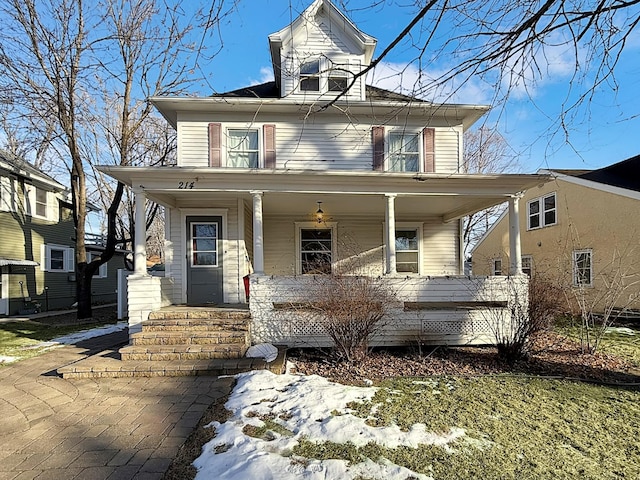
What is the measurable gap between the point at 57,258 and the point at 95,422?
1523 centimetres

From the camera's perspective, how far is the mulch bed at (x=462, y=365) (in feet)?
16.8

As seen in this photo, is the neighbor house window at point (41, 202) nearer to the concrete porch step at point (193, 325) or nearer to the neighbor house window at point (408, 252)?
the concrete porch step at point (193, 325)


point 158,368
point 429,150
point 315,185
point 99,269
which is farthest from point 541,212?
point 99,269

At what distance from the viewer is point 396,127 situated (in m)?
9.03

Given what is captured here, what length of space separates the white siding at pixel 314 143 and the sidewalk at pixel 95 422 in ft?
18.4

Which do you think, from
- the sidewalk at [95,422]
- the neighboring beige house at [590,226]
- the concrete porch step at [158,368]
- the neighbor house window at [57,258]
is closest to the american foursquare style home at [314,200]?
the concrete porch step at [158,368]

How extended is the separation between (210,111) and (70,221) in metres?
12.5

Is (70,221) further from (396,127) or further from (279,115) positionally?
(396,127)

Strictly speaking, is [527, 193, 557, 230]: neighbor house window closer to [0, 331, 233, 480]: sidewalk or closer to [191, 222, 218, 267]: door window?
[191, 222, 218, 267]: door window

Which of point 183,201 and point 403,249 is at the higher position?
point 183,201

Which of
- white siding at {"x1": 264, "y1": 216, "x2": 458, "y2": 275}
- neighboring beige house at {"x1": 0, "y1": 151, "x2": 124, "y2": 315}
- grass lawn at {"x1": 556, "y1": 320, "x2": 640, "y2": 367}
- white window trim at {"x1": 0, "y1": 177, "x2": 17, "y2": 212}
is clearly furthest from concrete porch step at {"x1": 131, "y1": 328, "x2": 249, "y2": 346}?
white window trim at {"x1": 0, "y1": 177, "x2": 17, "y2": 212}

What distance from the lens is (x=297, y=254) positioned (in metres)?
9.80

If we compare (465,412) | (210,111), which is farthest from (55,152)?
(465,412)

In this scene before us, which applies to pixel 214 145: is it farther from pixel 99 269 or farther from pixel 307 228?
pixel 99 269
